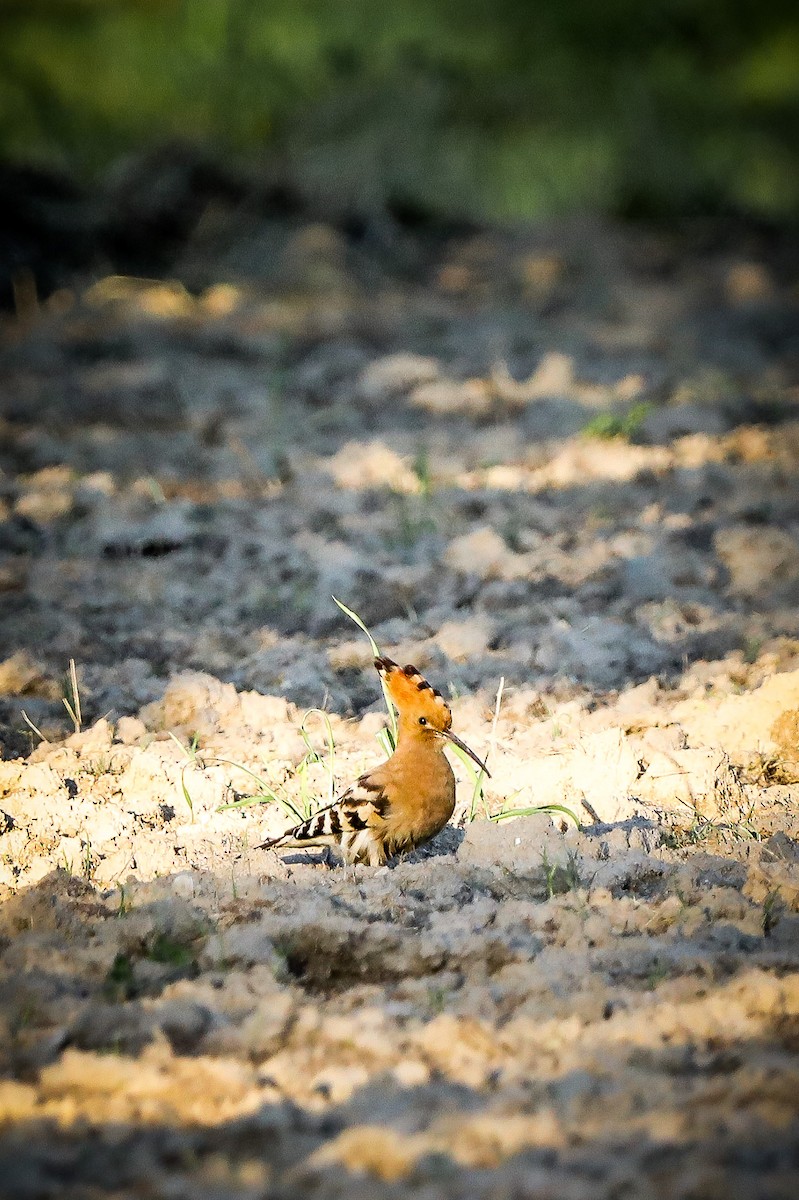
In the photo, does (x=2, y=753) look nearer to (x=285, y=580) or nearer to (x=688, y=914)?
(x=285, y=580)

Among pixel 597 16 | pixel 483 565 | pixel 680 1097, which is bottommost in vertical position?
pixel 680 1097

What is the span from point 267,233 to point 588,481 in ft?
13.8

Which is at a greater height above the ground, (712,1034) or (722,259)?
(722,259)

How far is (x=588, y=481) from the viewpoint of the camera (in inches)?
211

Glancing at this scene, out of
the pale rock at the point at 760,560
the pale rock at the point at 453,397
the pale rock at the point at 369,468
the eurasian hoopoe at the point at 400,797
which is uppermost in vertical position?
the pale rock at the point at 453,397

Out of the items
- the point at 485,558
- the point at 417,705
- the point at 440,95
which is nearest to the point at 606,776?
the point at 417,705

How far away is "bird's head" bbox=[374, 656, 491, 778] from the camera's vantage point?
10.2 feet

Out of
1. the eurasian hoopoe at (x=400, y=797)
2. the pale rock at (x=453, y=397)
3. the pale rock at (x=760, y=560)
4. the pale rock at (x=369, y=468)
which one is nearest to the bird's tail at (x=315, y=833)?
the eurasian hoopoe at (x=400, y=797)

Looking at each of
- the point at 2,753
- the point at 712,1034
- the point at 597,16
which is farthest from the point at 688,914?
the point at 597,16

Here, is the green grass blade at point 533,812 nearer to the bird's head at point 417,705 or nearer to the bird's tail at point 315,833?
the bird's head at point 417,705

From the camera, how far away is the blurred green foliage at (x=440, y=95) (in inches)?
372

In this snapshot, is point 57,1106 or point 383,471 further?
point 383,471

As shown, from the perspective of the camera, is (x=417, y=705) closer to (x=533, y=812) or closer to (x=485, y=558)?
(x=533, y=812)

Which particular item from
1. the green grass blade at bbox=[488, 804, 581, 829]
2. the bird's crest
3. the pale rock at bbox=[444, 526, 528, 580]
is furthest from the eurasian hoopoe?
the pale rock at bbox=[444, 526, 528, 580]
